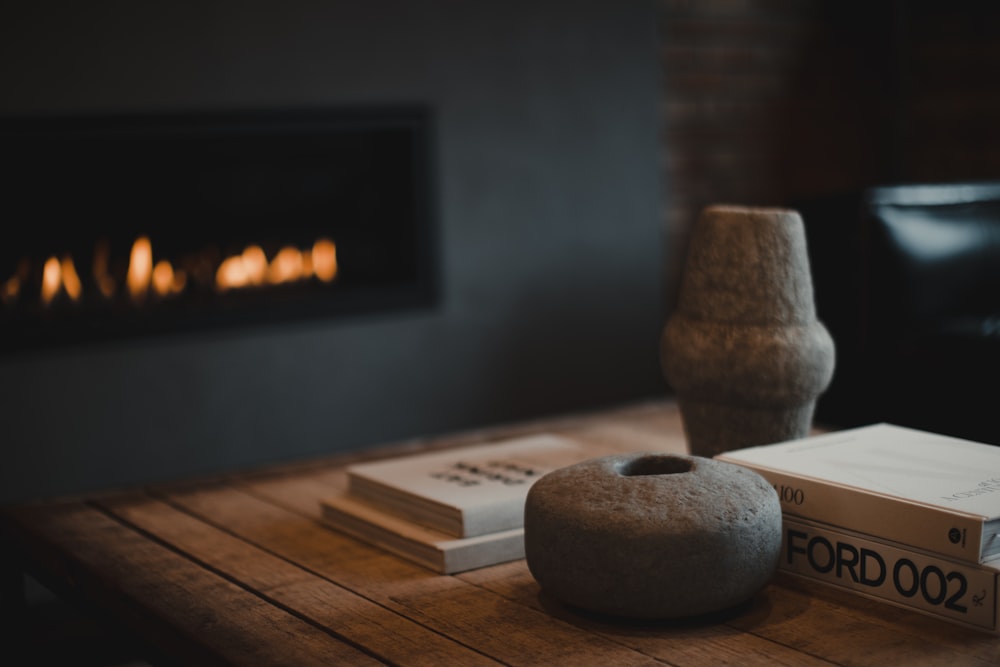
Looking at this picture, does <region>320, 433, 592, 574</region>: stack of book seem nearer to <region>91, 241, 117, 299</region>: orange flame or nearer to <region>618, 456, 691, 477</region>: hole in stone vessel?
<region>618, 456, 691, 477</region>: hole in stone vessel

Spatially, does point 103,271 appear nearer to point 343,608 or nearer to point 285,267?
point 285,267

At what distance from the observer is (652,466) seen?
3.81 feet

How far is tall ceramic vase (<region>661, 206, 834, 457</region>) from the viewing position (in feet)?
4.42

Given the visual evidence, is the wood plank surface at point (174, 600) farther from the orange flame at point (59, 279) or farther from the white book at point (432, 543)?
the orange flame at point (59, 279)

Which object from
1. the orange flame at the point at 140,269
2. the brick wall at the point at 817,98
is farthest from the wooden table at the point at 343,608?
the brick wall at the point at 817,98

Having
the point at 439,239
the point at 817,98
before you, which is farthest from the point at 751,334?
the point at 817,98

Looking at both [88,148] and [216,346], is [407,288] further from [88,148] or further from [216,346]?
[88,148]

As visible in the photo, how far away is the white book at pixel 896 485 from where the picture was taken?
3.39ft

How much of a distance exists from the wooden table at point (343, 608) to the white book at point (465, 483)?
54 millimetres

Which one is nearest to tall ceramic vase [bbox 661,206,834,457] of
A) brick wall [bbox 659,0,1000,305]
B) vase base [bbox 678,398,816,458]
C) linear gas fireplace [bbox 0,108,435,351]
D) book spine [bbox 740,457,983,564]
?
vase base [bbox 678,398,816,458]

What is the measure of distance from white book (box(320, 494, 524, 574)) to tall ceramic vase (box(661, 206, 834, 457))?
29 cm

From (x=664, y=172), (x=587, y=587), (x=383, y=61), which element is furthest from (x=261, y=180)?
(x=587, y=587)

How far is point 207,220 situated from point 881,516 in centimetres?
219

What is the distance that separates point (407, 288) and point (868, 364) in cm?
127
